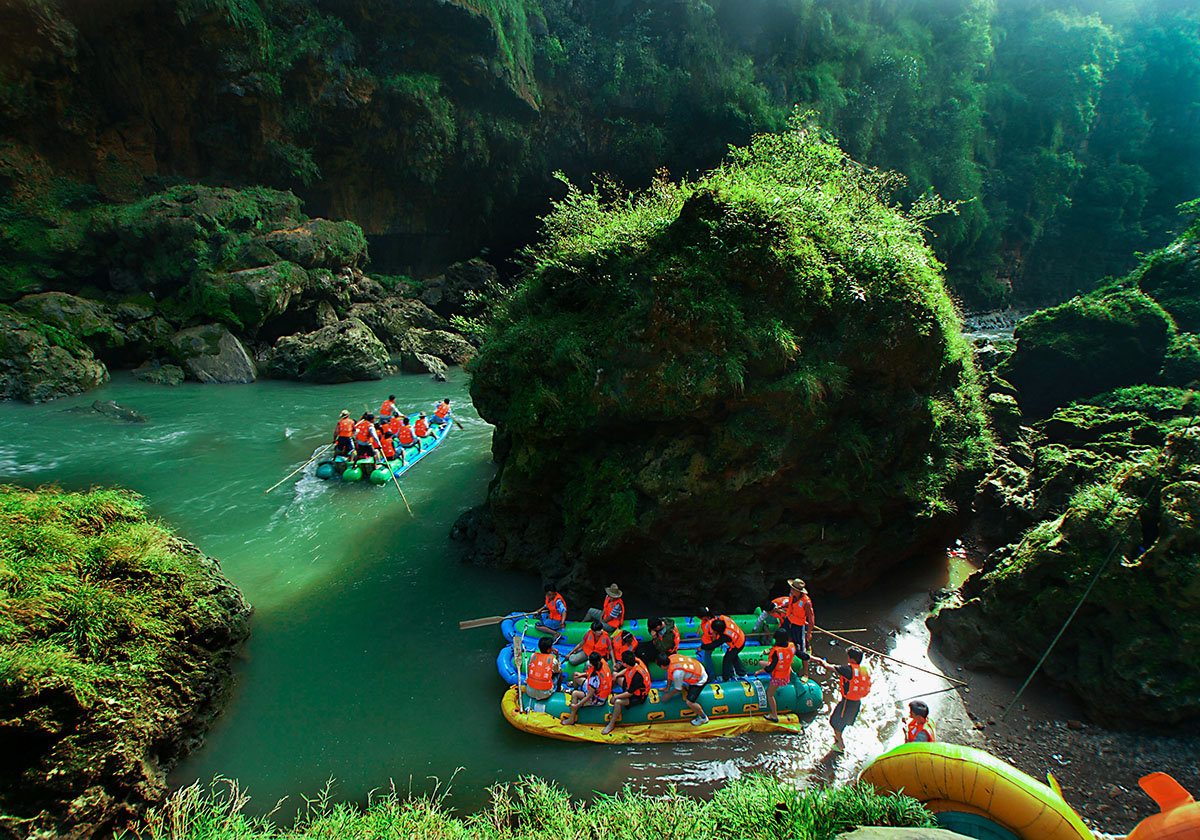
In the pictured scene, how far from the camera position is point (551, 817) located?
489cm

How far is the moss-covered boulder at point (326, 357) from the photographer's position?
72.0 feet

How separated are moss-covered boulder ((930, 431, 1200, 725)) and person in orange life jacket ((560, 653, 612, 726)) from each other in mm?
4795

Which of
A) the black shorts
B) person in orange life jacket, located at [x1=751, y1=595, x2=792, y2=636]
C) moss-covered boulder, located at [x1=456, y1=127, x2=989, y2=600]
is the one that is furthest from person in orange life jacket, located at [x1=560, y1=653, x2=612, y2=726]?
the black shorts

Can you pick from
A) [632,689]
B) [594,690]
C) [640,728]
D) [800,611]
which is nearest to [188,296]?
[594,690]

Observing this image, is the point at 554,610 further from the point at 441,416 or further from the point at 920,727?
the point at 441,416

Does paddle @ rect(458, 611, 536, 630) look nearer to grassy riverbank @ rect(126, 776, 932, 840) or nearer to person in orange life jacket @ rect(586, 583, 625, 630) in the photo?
person in orange life jacket @ rect(586, 583, 625, 630)

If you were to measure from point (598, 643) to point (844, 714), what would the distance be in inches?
116

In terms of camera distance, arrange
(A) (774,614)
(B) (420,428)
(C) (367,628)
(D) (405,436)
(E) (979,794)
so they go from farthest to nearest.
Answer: (B) (420,428) → (D) (405,436) → (C) (367,628) → (A) (774,614) → (E) (979,794)

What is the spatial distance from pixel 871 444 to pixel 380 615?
7.75m

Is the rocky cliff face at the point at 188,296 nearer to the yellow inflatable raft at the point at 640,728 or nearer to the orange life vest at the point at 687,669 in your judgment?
the yellow inflatable raft at the point at 640,728

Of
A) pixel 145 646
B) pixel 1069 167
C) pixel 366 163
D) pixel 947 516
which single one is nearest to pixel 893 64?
pixel 1069 167

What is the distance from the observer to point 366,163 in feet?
87.7

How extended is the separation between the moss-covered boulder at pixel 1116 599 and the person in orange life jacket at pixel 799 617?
213 centimetres

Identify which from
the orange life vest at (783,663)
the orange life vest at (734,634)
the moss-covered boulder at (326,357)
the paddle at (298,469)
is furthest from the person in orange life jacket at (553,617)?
the moss-covered boulder at (326,357)
